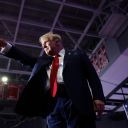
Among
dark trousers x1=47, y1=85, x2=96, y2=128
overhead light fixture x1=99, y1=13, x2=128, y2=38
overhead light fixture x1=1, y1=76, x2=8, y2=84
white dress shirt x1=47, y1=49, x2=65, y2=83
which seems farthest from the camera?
overhead light fixture x1=1, y1=76, x2=8, y2=84

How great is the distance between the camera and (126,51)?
5949mm

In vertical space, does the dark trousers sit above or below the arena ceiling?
below

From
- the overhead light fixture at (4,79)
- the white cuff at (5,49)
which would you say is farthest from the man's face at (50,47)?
the overhead light fixture at (4,79)

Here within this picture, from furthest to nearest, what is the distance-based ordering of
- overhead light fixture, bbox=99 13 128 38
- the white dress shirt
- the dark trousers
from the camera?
overhead light fixture, bbox=99 13 128 38, the white dress shirt, the dark trousers

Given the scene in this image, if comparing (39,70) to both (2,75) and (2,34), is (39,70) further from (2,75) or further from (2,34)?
(2,75)

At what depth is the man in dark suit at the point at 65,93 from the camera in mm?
1801

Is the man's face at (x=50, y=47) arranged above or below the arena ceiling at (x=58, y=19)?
below

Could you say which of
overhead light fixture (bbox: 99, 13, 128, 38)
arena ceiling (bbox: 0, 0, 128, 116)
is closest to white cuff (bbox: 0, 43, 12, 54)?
arena ceiling (bbox: 0, 0, 128, 116)

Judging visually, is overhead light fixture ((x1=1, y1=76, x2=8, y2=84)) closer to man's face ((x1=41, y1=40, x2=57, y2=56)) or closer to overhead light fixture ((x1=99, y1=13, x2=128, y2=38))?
overhead light fixture ((x1=99, y1=13, x2=128, y2=38))

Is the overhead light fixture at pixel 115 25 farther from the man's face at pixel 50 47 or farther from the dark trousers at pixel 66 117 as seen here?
the dark trousers at pixel 66 117

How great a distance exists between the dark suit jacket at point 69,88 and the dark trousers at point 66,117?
46 millimetres

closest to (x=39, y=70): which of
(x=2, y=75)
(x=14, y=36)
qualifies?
(x=14, y=36)

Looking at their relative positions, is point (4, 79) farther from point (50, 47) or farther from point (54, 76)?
point (54, 76)

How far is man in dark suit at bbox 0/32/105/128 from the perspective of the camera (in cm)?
180
